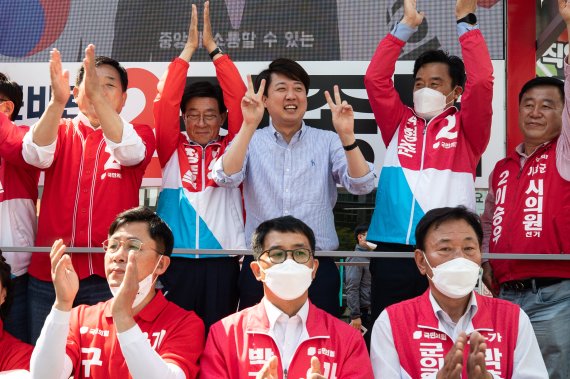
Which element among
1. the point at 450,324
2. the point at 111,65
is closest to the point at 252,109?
the point at 111,65

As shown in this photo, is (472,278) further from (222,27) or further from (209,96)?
(222,27)

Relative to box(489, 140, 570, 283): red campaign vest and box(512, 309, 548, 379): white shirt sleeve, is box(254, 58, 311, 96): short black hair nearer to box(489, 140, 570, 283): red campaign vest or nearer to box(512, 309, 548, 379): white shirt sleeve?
box(489, 140, 570, 283): red campaign vest

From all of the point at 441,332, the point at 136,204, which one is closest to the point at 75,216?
the point at 136,204

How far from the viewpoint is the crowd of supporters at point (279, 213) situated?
3.31 meters

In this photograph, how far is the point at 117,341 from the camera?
325 centimetres

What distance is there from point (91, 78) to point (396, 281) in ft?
6.55

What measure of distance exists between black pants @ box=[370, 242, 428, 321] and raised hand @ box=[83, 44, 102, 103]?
1.80m

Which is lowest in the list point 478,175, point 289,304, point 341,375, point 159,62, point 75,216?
point 341,375

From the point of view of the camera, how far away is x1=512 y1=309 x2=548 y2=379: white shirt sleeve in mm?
3109

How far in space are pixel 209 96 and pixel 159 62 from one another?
1055 millimetres

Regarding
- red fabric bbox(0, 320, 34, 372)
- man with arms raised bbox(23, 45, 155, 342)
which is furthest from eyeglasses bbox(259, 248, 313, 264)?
red fabric bbox(0, 320, 34, 372)

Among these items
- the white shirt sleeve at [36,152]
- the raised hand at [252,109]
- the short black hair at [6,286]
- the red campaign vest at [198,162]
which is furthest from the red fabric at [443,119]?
the short black hair at [6,286]

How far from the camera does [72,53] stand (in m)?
5.45

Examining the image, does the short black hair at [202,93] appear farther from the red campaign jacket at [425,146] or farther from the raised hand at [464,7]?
the raised hand at [464,7]
